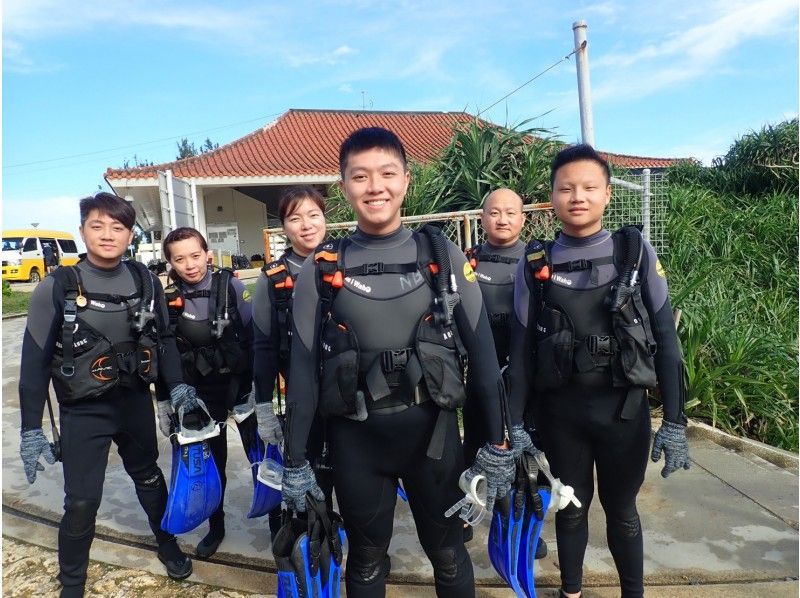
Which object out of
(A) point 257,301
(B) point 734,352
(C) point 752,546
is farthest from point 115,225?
(B) point 734,352

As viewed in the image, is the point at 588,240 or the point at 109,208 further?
the point at 109,208

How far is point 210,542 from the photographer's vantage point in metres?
3.12

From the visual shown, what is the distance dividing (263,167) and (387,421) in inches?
481

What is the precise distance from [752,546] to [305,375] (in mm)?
2587

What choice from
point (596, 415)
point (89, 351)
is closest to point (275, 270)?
point (89, 351)

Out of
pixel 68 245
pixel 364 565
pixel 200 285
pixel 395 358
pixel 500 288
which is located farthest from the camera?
pixel 68 245

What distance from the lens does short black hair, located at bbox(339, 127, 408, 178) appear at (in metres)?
1.86

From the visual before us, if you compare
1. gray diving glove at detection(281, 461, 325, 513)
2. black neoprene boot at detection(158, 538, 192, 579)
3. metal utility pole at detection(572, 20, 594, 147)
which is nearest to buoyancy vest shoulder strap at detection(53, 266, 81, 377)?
black neoprene boot at detection(158, 538, 192, 579)

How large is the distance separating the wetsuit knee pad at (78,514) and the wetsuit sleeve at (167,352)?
1.97ft

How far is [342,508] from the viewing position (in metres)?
1.99

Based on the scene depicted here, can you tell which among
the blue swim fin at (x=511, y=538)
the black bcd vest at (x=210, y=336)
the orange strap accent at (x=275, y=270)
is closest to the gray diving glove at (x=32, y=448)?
the black bcd vest at (x=210, y=336)

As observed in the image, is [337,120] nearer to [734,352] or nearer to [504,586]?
[734,352]

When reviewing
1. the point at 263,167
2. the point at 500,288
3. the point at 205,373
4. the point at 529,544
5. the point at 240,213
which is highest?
the point at 263,167

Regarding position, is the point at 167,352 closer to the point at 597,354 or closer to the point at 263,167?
the point at 597,354
